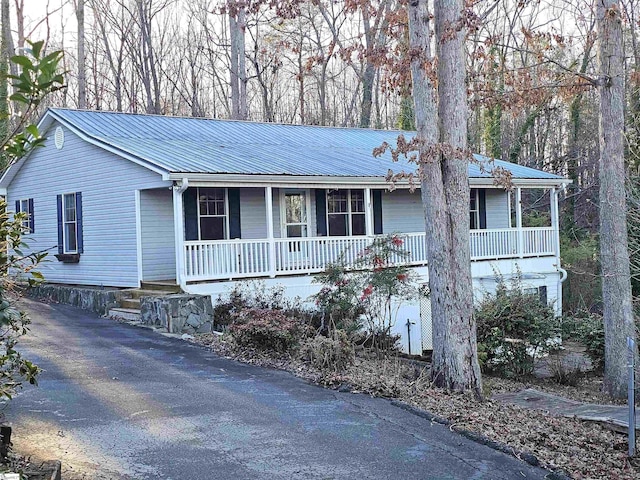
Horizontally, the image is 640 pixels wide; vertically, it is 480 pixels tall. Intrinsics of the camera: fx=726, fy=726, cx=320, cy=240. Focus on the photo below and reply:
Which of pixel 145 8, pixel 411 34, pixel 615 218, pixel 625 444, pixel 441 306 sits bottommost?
pixel 625 444

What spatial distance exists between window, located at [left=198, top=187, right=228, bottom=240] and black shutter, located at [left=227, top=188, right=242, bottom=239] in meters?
0.13

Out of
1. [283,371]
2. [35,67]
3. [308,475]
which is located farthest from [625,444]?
[35,67]

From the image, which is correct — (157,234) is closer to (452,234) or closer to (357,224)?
(357,224)

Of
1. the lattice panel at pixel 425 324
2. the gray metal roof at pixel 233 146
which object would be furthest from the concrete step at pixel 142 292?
the lattice panel at pixel 425 324

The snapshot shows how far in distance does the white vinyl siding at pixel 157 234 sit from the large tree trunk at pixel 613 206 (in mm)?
10080

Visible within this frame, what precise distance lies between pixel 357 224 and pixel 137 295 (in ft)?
23.1

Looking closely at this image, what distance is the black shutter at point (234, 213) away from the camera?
18.4 metres

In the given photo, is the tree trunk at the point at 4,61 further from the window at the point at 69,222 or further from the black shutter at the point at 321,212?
the black shutter at the point at 321,212

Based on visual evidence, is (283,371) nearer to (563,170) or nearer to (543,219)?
(543,219)

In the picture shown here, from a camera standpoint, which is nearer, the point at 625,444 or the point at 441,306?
the point at 625,444

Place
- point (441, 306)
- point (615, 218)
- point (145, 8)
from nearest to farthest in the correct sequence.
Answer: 1. point (441, 306)
2. point (615, 218)
3. point (145, 8)

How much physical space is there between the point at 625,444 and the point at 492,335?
5.53 meters

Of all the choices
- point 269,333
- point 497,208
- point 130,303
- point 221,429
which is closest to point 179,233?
point 130,303

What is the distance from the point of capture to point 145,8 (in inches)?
1484
